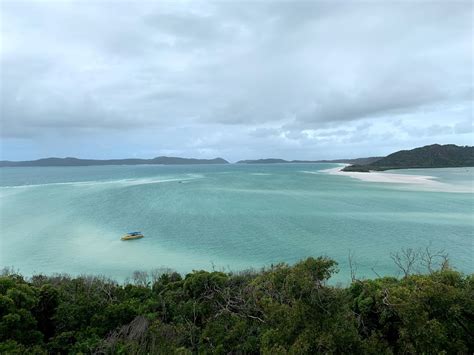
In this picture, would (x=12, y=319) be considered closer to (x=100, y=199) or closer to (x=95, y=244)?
(x=95, y=244)

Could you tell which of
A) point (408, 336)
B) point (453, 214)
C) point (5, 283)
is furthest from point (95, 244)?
point (453, 214)

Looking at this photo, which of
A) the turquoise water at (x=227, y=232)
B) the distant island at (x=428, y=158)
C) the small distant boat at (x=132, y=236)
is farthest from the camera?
the distant island at (x=428, y=158)

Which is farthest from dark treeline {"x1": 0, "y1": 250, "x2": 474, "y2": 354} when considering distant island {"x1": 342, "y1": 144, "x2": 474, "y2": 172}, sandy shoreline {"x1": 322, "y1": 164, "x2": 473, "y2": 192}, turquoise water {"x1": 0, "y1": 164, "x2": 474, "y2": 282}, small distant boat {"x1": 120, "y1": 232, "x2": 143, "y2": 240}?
distant island {"x1": 342, "y1": 144, "x2": 474, "y2": 172}

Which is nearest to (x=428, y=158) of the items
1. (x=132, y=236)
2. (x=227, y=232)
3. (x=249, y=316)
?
(x=227, y=232)

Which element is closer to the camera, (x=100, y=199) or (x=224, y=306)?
(x=224, y=306)

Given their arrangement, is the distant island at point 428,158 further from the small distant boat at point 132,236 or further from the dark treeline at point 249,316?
the dark treeline at point 249,316

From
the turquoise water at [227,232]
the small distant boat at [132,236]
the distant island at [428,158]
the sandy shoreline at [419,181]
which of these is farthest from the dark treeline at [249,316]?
the distant island at [428,158]

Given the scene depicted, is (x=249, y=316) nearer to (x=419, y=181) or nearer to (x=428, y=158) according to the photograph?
(x=419, y=181)
